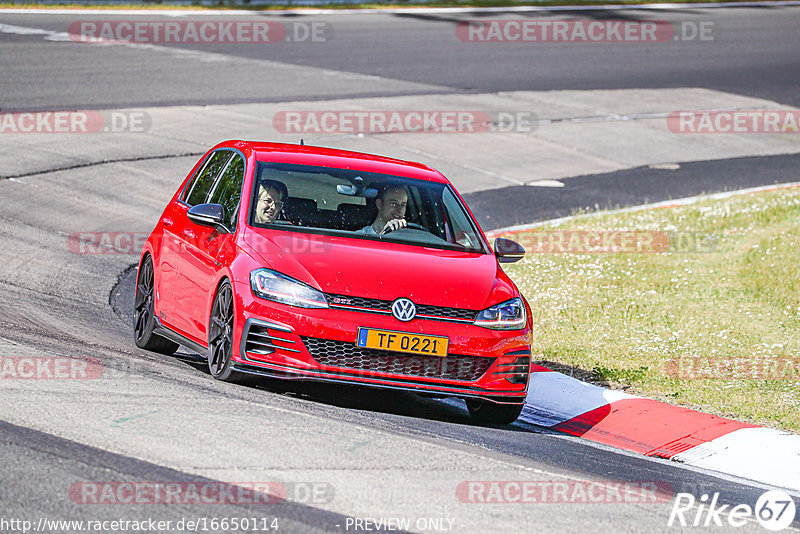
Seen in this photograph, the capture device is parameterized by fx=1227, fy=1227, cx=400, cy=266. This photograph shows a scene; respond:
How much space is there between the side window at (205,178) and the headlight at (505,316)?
8.81 feet

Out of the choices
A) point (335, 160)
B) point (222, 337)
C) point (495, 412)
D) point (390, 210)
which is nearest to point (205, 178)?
point (335, 160)

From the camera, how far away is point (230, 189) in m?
8.93

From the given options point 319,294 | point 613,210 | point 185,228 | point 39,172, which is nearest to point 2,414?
point 319,294

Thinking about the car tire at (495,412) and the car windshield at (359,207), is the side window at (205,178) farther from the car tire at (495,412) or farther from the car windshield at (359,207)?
the car tire at (495,412)

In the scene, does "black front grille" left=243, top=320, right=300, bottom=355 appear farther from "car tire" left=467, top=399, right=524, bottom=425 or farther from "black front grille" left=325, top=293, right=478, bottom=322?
"car tire" left=467, top=399, right=524, bottom=425

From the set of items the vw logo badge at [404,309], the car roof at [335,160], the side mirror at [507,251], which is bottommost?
the vw logo badge at [404,309]

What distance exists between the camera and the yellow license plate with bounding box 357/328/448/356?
7.47m

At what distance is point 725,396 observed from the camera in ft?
30.5

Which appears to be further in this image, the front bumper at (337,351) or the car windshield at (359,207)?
the car windshield at (359,207)

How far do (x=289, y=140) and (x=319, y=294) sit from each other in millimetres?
12219

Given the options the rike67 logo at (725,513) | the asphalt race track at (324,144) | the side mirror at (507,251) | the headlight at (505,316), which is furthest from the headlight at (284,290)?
the rike67 logo at (725,513)

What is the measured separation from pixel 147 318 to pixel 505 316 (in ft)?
9.87

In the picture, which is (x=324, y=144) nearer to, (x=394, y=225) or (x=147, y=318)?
(x=147, y=318)

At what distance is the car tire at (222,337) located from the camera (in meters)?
7.76
